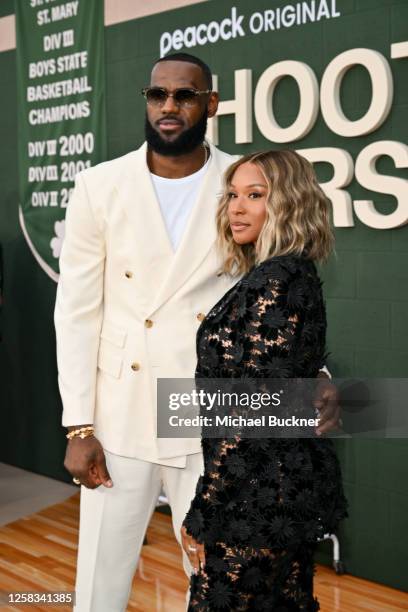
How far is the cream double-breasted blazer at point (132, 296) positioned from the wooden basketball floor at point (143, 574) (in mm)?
1393

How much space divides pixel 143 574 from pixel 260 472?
6.93 ft

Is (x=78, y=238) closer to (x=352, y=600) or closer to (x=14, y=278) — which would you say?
(x=352, y=600)

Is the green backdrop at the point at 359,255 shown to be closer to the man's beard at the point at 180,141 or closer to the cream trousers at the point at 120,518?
the man's beard at the point at 180,141

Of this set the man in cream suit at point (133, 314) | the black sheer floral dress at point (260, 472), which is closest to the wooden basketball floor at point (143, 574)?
the man in cream suit at point (133, 314)

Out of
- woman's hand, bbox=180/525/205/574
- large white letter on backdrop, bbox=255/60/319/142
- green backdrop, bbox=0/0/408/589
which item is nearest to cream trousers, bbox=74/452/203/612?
woman's hand, bbox=180/525/205/574

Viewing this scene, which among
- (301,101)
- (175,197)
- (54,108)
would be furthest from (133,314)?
(54,108)

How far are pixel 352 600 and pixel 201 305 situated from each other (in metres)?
1.73

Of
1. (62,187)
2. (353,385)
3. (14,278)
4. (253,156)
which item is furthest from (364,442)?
(14,278)

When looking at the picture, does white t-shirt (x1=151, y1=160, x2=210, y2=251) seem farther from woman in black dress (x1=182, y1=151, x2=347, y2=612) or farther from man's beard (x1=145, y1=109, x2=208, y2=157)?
woman in black dress (x1=182, y1=151, x2=347, y2=612)

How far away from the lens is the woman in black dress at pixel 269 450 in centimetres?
171

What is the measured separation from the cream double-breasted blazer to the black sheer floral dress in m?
0.39

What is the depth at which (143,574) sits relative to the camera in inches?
144

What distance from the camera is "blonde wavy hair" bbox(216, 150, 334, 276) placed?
1.77 metres

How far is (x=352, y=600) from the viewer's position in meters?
3.38
